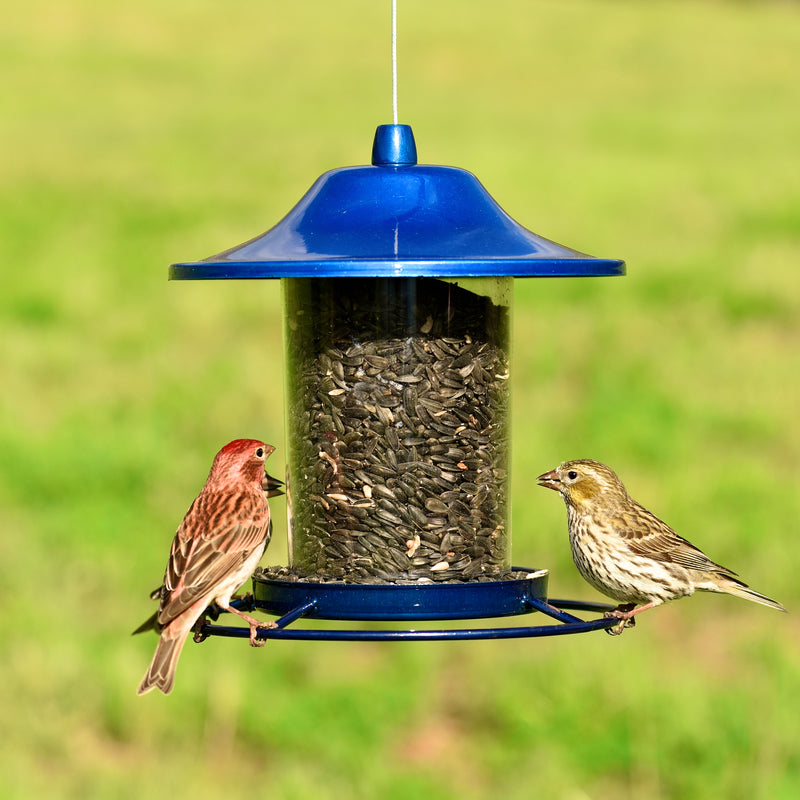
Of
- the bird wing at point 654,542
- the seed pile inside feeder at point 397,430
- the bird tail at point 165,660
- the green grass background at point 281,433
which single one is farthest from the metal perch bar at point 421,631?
the green grass background at point 281,433

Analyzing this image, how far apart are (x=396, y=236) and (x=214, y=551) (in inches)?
72.6

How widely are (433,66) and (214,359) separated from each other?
88.8ft

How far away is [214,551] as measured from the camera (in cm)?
698

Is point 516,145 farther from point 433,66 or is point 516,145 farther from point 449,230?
point 449,230

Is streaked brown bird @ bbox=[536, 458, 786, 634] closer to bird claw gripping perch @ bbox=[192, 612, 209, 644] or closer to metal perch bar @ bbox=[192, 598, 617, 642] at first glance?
metal perch bar @ bbox=[192, 598, 617, 642]

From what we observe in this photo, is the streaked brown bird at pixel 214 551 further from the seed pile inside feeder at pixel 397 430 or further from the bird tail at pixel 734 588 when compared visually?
the bird tail at pixel 734 588

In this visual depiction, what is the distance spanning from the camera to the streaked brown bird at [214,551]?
6.89 meters

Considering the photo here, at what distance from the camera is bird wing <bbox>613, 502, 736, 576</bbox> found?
7.70 m

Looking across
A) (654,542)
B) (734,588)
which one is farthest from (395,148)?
(734,588)

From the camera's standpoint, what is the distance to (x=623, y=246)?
2477 centimetres

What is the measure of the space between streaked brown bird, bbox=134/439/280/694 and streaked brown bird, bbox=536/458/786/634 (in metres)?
1.47

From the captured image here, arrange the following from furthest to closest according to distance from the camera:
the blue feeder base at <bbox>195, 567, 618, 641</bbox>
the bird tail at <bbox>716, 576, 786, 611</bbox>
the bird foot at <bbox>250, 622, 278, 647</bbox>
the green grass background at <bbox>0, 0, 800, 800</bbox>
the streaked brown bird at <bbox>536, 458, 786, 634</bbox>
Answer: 1. the green grass background at <bbox>0, 0, 800, 800</bbox>
2. the bird tail at <bbox>716, 576, 786, 611</bbox>
3. the streaked brown bird at <bbox>536, 458, 786, 634</bbox>
4. the blue feeder base at <bbox>195, 567, 618, 641</bbox>
5. the bird foot at <bbox>250, 622, 278, 647</bbox>

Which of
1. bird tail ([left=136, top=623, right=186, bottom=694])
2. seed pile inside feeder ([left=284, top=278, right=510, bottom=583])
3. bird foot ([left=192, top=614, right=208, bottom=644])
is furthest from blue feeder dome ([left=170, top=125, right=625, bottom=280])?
bird tail ([left=136, top=623, right=186, bottom=694])

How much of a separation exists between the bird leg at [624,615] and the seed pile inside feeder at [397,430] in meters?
0.56
